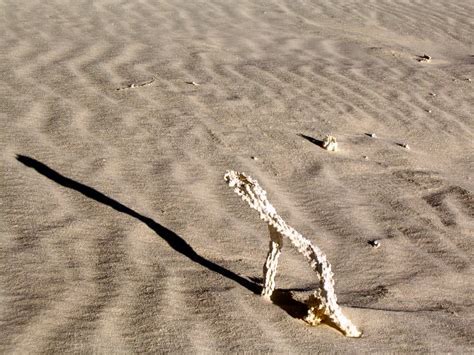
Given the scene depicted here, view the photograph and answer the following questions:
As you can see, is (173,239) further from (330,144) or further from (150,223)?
(330,144)

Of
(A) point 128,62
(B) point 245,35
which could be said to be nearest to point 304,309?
(A) point 128,62

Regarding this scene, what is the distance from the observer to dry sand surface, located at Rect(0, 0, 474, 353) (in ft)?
7.06

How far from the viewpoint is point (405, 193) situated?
357 centimetres

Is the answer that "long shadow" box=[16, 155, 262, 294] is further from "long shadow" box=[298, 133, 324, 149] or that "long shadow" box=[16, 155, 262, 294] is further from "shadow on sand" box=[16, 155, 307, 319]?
"long shadow" box=[298, 133, 324, 149]

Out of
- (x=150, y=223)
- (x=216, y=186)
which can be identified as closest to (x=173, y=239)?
(x=150, y=223)

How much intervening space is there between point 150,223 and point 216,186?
581 millimetres

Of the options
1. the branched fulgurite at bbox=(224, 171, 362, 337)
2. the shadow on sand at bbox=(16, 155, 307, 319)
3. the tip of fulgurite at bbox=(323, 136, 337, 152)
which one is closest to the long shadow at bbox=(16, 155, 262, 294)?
the shadow on sand at bbox=(16, 155, 307, 319)

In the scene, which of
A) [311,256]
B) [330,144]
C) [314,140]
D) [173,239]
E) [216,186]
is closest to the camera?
[311,256]

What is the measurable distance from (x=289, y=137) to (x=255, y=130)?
21 cm

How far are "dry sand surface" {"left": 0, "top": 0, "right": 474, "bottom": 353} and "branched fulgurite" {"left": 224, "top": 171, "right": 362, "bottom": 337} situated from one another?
0.05 meters

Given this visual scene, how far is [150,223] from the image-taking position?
2803 mm

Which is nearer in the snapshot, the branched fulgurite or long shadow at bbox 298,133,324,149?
the branched fulgurite

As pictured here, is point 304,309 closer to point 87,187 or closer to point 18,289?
point 18,289

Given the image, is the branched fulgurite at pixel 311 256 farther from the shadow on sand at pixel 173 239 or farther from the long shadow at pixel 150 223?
the long shadow at pixel 150 223
